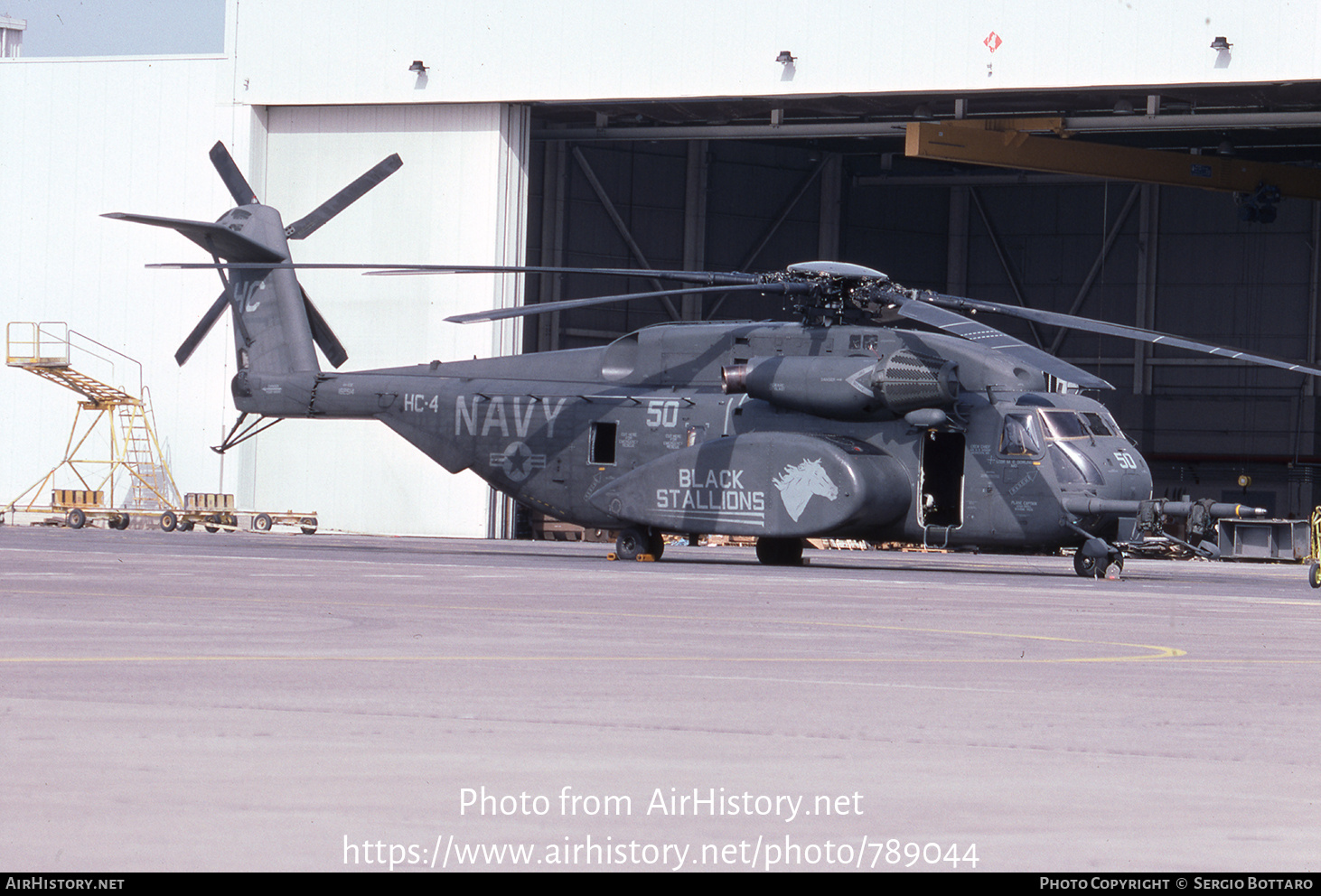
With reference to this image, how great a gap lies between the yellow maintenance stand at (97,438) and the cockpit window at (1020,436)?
26696 mm

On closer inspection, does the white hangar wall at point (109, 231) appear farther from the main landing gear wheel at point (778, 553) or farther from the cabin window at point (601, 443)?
the main landing gear wheel at point (778, 553)

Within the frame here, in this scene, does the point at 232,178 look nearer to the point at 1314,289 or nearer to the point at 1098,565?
the point at 1098,565

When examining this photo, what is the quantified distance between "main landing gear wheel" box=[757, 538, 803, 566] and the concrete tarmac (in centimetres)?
1362

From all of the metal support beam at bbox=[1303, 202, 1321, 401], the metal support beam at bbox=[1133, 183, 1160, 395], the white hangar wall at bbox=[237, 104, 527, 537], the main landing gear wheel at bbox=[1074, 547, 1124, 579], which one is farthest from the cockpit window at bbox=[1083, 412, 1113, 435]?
the metal support beam at bbox=[1303, 202, 1321, 401]

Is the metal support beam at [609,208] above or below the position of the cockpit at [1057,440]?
above

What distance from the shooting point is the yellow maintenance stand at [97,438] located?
4453 centimetres

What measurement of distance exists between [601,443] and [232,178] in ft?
32.1

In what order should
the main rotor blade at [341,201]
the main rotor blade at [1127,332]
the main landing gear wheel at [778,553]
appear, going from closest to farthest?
the main rotor blade at [1127,332] → the main landing gear wheel at [778,553] → the main rotor blade at [341,201]

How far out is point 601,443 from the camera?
28750 millimetres

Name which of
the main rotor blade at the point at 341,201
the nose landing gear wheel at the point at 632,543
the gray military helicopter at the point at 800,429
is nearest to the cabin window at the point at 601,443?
the gray military helicopter at the point at 800,429

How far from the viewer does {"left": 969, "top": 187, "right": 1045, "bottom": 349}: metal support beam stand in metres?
63.9

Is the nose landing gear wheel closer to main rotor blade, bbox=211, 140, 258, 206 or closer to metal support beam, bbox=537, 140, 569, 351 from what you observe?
main rotor blade, bbox=211, 140, 258, 206

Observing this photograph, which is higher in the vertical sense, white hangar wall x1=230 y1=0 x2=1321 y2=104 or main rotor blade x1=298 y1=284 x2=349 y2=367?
white hangar wall x1=230 y1=0 x2=1321 y2=104

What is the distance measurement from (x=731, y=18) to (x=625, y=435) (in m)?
15.2
